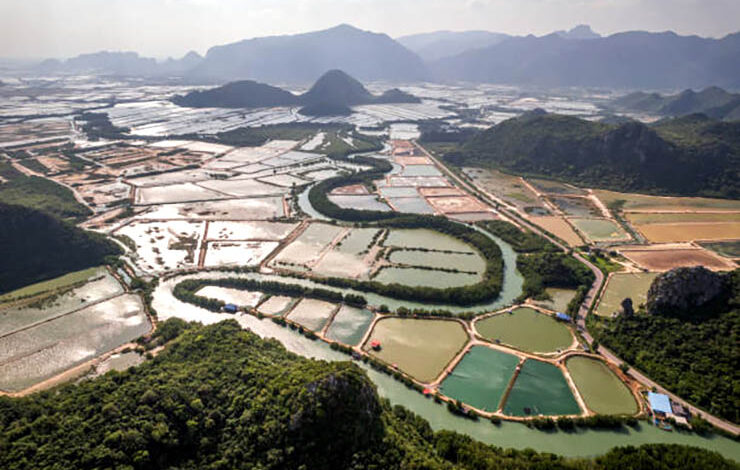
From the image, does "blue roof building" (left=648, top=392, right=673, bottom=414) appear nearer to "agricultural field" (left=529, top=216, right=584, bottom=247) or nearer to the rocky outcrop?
the rocky outcrop

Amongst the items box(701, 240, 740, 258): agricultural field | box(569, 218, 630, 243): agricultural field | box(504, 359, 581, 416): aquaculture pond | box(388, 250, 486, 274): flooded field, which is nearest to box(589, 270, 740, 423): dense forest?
box(504, 359, 581, 416): aquaculture pond

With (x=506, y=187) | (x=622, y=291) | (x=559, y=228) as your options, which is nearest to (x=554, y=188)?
(x=506, y=187)

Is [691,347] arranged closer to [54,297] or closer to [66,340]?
[66,340]

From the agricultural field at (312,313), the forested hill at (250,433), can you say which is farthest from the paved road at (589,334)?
the agricultural field at (312,313)

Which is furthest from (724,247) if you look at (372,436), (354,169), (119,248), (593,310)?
(119,248)

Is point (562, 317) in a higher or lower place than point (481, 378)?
higher

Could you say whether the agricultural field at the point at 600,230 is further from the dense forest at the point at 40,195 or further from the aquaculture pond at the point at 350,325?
the dense forest at the point at 40,195

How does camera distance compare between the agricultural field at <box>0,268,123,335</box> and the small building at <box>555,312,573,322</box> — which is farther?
the agricultural field at <box>0,268,123,335</box>
